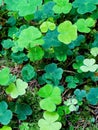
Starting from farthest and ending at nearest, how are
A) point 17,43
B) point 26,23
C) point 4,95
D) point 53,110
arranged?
point 26,23, point 17,43, point 4,95, point 53,110

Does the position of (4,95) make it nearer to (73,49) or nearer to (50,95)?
(50,95)

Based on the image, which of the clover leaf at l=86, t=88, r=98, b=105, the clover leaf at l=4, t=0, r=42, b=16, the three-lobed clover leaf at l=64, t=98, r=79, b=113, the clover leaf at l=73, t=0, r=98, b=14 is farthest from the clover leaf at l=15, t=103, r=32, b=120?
the clover leaf at l=73, t=0, r=98, b=14

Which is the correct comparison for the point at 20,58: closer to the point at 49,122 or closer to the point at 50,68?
the point at 50,68

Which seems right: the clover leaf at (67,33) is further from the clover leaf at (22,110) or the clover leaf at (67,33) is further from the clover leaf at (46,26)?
the clover leaf at (22,110)

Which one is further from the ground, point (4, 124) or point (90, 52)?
point (90, 52)

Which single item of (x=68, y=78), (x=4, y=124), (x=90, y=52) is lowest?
(x=4, y=124)

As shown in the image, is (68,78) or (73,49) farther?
(73,49)

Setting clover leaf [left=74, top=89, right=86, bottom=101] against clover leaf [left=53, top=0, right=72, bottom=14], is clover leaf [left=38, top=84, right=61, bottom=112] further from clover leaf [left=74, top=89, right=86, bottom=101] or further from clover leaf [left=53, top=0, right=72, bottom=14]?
clover leaf [left=53, top=0, right=72, bottom=14]

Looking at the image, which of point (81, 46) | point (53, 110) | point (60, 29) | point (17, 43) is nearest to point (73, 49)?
point (81, 46)
